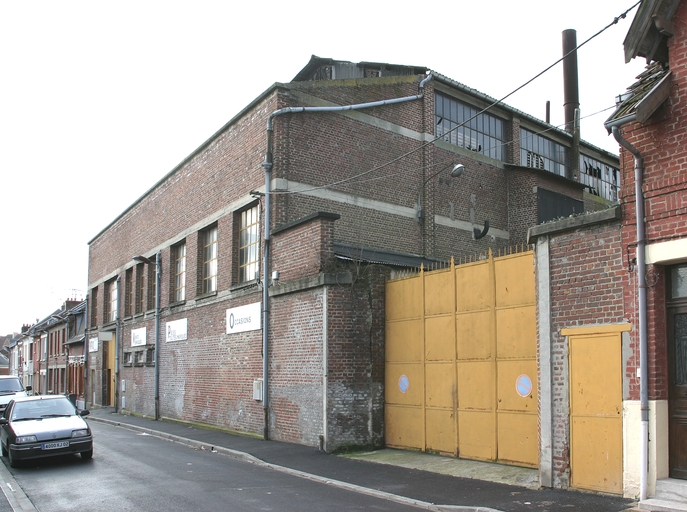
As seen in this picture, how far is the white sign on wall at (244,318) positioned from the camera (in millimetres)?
17719

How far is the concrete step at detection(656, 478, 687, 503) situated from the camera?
779 cm

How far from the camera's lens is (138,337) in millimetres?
27984

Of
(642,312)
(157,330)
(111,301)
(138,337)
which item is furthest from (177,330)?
(642,312)

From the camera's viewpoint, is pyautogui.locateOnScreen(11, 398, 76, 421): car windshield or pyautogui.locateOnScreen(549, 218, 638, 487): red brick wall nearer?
pyautogui.locateOnScreen(549, 218, 638, 487): red brick wall

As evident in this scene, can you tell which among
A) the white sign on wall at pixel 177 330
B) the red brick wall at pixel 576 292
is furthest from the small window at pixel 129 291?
the red brick wall at pixel 576 292

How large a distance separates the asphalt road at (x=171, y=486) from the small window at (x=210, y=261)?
745cm

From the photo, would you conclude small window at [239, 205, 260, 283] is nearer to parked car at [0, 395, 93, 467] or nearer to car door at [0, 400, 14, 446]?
parked car at [0, 395, 93, 467]

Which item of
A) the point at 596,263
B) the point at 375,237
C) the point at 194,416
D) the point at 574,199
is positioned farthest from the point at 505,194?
the point at 596,263

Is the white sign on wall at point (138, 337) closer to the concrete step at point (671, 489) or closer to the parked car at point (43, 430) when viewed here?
the parked car at point (43, 430)

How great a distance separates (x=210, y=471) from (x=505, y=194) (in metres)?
15.1

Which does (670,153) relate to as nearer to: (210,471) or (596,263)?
(596,263)

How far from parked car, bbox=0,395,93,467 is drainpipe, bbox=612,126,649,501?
10639 millimetres

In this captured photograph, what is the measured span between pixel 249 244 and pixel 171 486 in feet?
31.3

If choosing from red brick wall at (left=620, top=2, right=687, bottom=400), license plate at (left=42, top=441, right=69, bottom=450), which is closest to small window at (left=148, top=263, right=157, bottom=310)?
license plate at (left=42, top=441, right=69, bottom=450)
